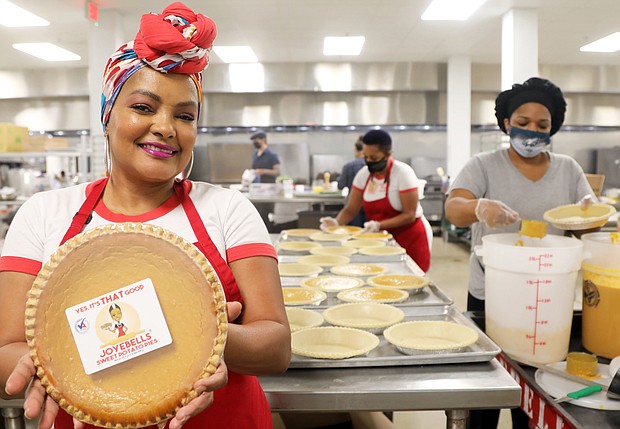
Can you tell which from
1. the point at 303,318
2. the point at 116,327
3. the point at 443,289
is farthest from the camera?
the point at 443,289

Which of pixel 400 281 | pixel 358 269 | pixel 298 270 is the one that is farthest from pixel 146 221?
pixel 358 269

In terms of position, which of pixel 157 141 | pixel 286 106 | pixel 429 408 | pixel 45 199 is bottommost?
pixel 429 408

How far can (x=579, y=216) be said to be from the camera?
1764 mm

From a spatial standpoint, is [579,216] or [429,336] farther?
[579,216]

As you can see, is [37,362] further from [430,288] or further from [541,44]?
[541,44]

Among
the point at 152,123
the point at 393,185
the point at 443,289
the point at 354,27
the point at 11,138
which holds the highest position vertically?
the point at 354,27

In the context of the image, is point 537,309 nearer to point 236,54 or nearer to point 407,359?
point 407,359

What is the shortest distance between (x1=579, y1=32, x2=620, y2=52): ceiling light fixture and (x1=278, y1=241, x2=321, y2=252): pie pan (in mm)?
6256

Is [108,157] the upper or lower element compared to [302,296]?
upper

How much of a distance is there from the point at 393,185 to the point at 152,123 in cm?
261

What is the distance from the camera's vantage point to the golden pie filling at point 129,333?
0.79 metres

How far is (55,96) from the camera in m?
9.16

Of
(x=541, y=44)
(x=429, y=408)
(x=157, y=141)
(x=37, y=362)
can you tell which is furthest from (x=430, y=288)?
(x=541, y=44)

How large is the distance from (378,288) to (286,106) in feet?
25.1
